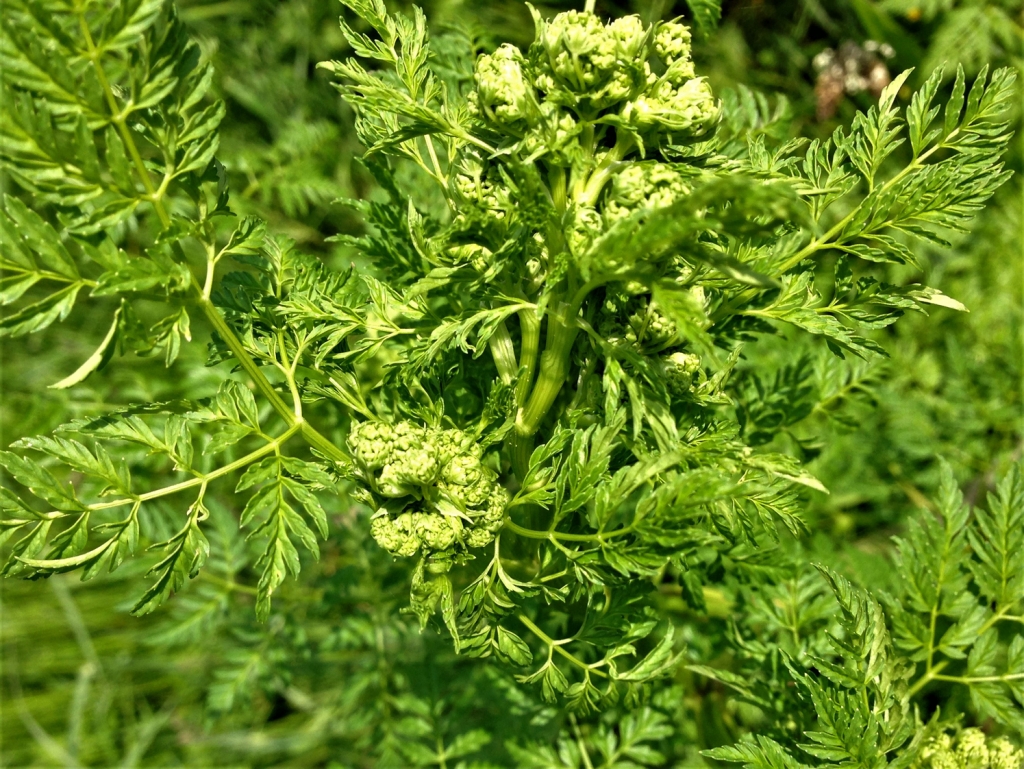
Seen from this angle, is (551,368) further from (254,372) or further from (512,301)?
(254,372)

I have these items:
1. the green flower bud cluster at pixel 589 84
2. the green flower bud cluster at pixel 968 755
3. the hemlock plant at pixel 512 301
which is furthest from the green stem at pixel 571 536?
the green flower bud cluster at pixel 968 755

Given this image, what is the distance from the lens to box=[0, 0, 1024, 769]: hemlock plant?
1.36 m

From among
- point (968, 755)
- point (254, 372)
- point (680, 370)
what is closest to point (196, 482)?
point (254, 372)

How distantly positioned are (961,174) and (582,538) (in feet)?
3.45

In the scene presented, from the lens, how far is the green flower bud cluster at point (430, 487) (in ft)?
5.14

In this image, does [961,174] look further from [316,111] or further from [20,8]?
[316,111]

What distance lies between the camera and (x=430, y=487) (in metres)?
1.63

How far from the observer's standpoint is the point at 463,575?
2.08 metres

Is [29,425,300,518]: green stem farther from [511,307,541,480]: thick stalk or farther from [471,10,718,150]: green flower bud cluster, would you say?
[471,10,718,150]: green flower bud cluster

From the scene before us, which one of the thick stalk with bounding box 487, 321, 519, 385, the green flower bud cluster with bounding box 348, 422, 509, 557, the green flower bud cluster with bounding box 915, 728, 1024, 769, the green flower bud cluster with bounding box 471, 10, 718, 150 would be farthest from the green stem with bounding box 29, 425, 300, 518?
the green flower bud cluster with bounding box 915, 728, 1024, 769

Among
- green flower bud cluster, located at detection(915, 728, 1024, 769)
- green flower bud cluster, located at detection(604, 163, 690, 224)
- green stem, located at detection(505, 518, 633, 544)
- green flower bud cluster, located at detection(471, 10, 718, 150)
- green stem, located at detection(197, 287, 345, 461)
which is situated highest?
green flower bud cluster, located at detection(471, 10, 718, 150)

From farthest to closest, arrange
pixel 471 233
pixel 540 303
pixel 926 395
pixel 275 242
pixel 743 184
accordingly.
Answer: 1. pixel 926 395
2. pixel 275 242
3. pixel 471 233
4. pixel 540 303
5. pixel 743 184

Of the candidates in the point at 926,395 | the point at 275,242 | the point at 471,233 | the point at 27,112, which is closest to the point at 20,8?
the point at 27,112

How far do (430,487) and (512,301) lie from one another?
0.41m
